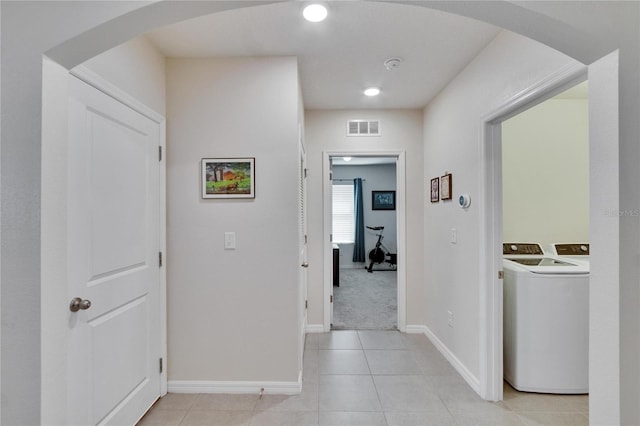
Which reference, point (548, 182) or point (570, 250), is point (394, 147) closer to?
point (548, 182)

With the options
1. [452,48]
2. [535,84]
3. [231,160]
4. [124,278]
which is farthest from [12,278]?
[452,48]

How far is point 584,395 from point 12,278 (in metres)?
3.26

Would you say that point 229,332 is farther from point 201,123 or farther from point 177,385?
point 201,123

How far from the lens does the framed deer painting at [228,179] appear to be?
2.18m

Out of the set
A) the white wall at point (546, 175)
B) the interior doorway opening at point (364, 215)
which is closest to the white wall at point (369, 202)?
the interior doorway opening at point (364, 215)

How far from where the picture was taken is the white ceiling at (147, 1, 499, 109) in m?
1.77

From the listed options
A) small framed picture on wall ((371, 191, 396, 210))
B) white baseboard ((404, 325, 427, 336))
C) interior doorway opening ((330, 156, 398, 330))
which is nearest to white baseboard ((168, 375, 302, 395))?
white baseboard ((404, 325, 427, 336))

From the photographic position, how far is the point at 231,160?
2188mm

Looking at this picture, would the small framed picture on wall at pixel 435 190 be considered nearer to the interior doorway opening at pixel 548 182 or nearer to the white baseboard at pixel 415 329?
the interior doorway opening at pixel 548 182

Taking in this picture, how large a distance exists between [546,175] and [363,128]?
1862mm

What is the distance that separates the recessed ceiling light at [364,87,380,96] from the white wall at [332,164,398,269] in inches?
171

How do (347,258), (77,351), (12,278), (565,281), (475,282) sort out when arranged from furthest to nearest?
(347,258), (475,282), (565,281), (77,351), (12,278)

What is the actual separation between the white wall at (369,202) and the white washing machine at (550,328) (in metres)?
5.15

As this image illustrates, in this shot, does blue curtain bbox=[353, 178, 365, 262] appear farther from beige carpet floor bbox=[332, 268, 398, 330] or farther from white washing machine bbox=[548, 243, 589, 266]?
white washing machine bbox=[548, 243, 589, 266]
